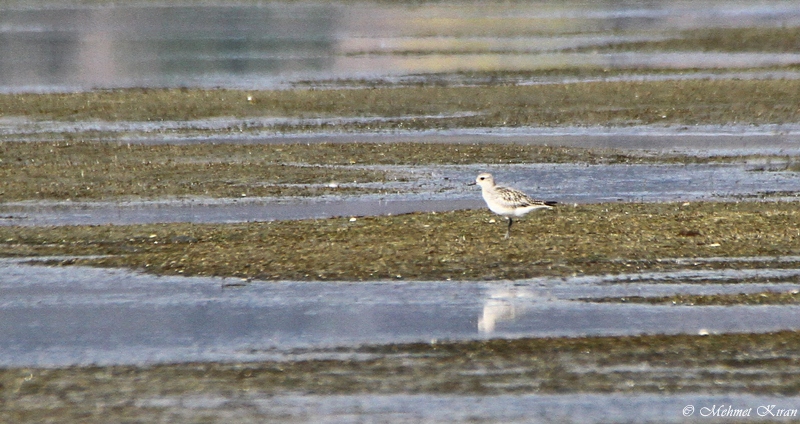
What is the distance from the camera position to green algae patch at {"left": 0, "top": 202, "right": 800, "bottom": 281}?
12.5m

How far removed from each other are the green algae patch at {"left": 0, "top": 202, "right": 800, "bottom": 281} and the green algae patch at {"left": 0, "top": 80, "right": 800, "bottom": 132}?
997 centimetres

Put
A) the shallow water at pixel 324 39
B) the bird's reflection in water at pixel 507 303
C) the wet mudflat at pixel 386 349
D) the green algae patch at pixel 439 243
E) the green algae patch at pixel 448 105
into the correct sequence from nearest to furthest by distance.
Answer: the wet mudflat at pixel 386 349
the bird's reflection in water at pixel 507 303
the green algae patch at pixel 439 243
the green algae patch at pixel 448 105
the shallow water at pixel 324 39

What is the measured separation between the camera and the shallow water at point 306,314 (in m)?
10.1

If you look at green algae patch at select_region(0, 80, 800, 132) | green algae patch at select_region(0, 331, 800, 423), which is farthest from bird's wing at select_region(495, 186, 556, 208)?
green algae patch at select_region(0, 80, 800, 132)

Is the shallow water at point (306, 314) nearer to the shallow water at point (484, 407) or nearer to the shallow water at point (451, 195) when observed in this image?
the shallow water at point (484, 407)

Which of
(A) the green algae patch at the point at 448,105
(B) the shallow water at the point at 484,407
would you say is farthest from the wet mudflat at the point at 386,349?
(A) the green algae patch at the point at 448,105

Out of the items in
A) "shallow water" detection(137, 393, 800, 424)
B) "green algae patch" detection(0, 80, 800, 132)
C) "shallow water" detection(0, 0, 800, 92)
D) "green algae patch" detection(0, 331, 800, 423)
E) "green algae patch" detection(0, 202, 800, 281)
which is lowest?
"shallow water" detection(137, 393, 800, 424)

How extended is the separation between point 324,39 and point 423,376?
138 ft

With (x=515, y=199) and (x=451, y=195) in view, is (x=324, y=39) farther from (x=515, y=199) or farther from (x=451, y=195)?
(x=515, y=199)

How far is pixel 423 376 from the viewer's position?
30.0ft

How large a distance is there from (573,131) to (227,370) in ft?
52.5

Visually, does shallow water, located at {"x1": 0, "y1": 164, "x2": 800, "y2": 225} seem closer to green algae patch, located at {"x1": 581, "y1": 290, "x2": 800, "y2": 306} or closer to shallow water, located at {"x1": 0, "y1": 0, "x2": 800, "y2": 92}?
green algae patch, located at {"x1": 581, "y1": 290, "x2": 800, "y2": 306}

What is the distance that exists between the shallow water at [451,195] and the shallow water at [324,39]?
46.9ft

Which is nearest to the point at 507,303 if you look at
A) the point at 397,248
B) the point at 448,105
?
the point at 397,248
